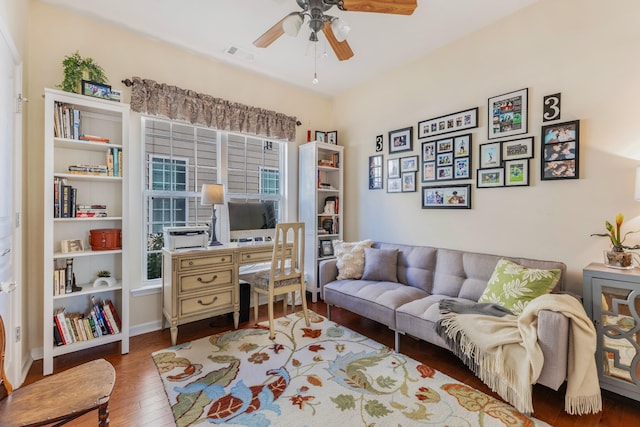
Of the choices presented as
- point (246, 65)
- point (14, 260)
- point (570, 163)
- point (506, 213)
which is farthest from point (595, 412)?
point (246, 65)

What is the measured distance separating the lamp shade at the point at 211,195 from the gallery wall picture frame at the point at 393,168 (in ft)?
6.47

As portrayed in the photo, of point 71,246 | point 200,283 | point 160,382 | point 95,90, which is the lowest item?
point 160,382

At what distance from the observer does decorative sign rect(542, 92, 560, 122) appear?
229cm

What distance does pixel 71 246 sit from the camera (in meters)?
2.33

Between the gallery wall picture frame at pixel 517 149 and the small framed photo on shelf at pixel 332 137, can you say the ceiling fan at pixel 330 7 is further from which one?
the small framed photo on shelf at pixel 332 137

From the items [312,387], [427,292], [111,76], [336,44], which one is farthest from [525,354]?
[111,76]

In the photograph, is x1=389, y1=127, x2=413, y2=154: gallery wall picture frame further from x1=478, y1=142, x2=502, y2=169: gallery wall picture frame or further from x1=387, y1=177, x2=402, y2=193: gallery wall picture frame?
x1=478, y1=142, x2=502, y2=169: gallery wall picture frame

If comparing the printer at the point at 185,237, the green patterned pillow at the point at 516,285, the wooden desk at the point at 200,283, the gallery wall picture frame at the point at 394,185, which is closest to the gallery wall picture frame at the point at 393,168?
the gallery wall picture frame at the point at 394,185

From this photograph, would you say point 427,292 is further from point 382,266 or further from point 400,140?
point 400,140

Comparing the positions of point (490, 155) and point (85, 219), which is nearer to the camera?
point (85, 219)

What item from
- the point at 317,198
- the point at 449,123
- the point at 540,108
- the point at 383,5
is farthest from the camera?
the point at 317,198

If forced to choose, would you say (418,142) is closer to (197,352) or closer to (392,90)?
(392,90)

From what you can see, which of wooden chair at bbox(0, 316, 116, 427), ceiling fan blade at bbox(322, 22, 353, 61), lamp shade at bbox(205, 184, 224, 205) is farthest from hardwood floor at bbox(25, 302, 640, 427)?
ceiling fan blade at bbox(322, 22, 353, 61)

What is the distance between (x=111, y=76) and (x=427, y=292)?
3562 mm
